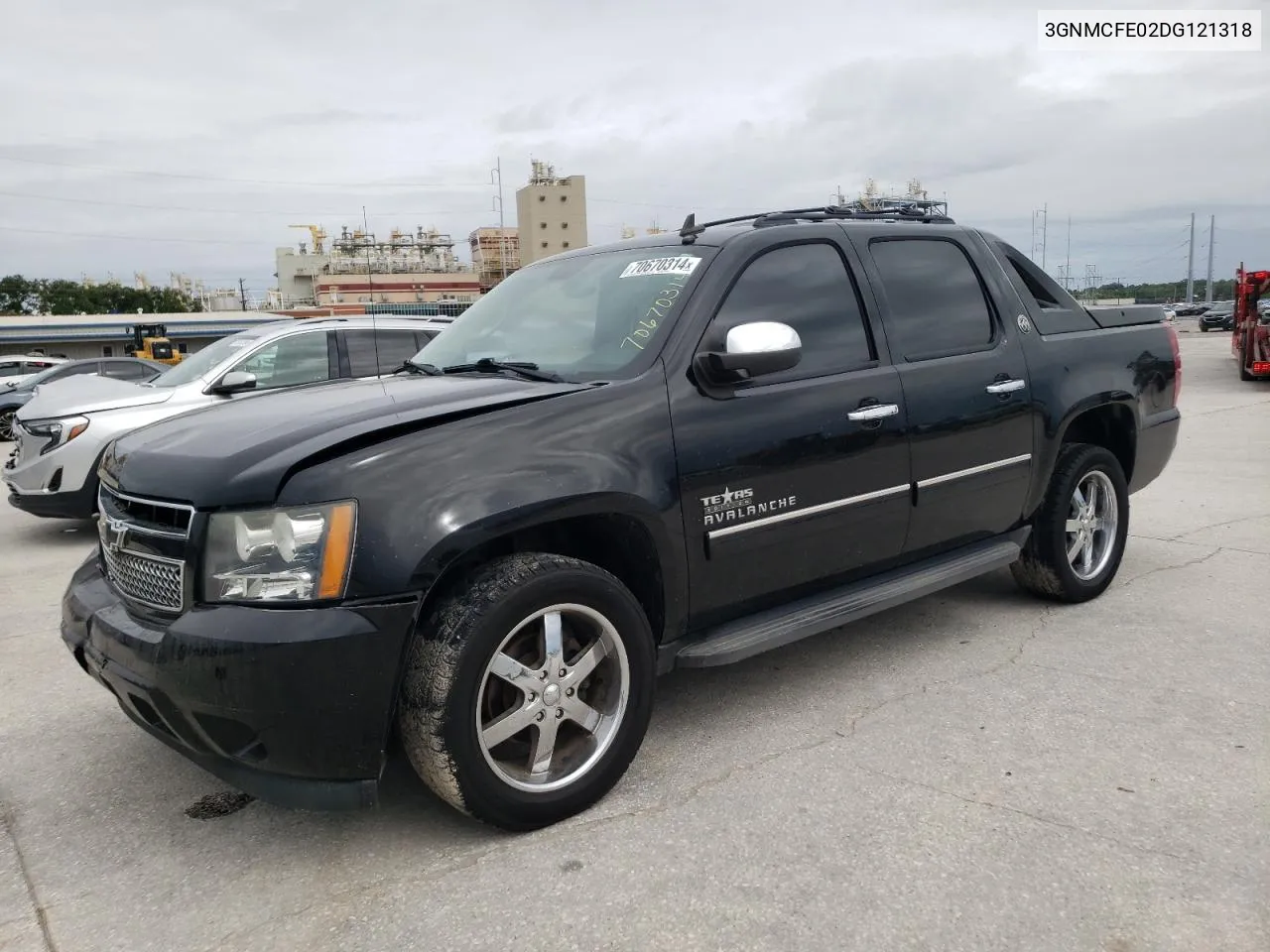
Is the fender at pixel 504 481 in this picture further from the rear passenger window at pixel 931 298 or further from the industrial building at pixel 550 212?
the industrial building at pixel 550 212

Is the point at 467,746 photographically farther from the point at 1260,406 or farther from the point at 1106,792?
the point at 1260,406

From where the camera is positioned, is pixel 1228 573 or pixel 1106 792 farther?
pixel 1228 573

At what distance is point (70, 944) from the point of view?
2463 mm

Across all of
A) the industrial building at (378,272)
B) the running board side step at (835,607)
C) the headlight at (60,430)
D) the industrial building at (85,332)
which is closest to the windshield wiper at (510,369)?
the running board side step at (835,607)

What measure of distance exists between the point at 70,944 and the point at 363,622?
3.48 feet

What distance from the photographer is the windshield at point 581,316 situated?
3441mm

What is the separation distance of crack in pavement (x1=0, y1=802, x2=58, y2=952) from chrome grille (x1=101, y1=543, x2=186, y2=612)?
81 cm

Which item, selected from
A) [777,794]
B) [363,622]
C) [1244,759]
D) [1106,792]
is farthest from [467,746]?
[1244,759]

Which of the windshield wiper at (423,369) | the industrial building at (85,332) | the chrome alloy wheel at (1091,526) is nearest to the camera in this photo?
the windshield wiper at (423,369)

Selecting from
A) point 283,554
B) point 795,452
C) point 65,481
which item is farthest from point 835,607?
point 65,481

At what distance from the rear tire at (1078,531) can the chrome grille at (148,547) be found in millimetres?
3776

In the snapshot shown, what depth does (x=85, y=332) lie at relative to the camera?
67.0 meters

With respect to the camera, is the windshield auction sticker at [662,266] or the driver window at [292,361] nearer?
the windshield auction sticker at [662,266]

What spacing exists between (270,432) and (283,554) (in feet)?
1.52
